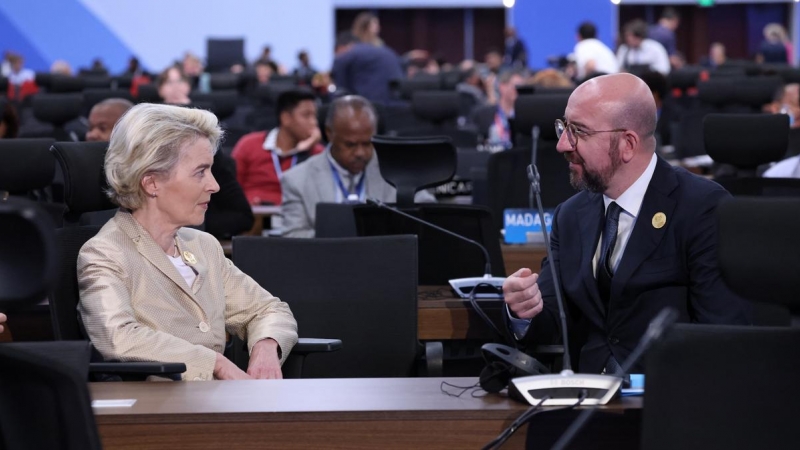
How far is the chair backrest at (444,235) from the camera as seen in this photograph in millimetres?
3688

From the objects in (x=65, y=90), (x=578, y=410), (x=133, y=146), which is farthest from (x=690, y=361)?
(x=65, y=90)

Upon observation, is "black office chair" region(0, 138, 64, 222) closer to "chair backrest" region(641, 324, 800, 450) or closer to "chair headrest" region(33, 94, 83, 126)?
"chair backrest" region(641, 324, 800, 450)

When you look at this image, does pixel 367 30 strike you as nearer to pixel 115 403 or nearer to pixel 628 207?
pixel 628 207

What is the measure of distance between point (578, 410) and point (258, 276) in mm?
1352

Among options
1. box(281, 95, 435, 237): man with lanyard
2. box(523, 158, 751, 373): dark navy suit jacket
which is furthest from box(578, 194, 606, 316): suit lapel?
box(281, 95, 435, 237): man with lanyard

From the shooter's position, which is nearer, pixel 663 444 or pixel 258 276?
pixel 663 444

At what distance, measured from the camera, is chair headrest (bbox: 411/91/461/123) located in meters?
9.09

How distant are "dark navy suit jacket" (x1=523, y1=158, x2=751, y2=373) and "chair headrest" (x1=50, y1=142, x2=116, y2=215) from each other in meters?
1.03

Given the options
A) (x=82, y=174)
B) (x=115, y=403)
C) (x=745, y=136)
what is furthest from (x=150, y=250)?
(x=745, y=136)

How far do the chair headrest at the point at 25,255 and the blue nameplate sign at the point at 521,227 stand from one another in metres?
2.89

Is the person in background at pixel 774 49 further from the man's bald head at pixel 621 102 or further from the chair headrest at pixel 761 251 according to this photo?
the chair headrest at pixel 761 251

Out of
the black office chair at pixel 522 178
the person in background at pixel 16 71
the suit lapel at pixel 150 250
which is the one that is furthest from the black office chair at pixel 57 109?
the person in background at pixel 16 71

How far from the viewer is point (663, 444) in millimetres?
1629

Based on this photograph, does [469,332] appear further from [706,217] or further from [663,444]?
[663,444]
